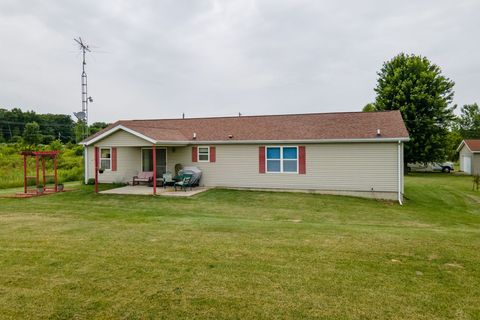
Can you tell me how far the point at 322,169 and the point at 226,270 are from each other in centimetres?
1142

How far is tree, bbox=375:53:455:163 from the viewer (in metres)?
29.5

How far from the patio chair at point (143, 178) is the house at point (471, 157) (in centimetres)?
2967

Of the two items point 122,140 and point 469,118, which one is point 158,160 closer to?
point 122,140

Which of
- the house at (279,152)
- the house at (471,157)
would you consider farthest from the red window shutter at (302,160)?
the house at (471,157)

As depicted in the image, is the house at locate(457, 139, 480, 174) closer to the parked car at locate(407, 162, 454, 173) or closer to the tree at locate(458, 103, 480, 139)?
the parked car at locate(407, 162, 454, 173)

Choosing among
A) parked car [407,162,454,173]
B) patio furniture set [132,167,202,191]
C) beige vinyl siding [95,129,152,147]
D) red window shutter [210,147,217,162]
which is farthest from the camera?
parked car [407,162,454,173]

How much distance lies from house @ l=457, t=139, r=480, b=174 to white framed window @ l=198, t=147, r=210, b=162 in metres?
27.0

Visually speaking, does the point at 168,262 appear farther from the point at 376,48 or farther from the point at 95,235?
the point at 376,48

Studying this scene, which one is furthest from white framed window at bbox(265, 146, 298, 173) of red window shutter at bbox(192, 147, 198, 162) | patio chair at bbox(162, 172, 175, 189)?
patio chair at bbox(162, 172, 175, 189)

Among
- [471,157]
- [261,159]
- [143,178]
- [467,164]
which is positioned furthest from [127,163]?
[467,164]

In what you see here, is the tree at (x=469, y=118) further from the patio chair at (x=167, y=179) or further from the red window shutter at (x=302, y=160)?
the patio chair at (x=167, y=179)

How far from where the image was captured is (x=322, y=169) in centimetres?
1545

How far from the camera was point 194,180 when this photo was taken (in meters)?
17.0

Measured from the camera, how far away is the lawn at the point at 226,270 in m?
3.67
